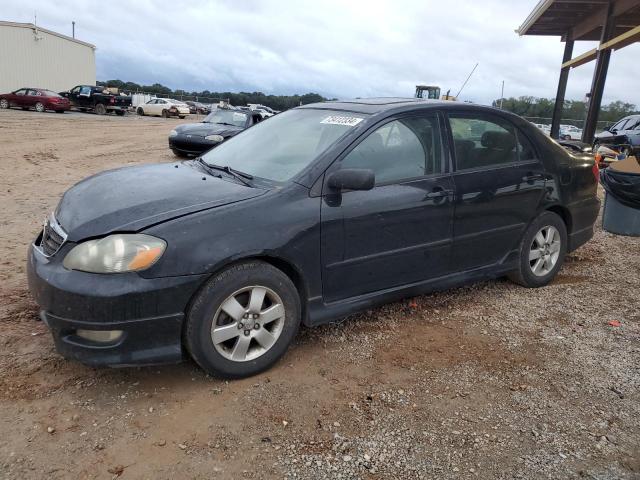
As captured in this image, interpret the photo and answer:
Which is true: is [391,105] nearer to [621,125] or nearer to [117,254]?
[117,254]

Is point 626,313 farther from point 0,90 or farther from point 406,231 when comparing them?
point 0,90

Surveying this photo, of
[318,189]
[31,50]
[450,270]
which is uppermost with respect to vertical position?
[31,50]

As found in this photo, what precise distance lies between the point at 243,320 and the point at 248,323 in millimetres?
39

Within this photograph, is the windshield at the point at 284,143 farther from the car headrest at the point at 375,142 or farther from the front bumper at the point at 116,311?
the front bumper at the point at 116,311

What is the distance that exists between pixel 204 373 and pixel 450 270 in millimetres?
1994

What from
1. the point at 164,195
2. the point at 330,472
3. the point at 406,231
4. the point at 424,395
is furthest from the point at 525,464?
the point at 164,195

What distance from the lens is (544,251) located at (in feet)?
15.3

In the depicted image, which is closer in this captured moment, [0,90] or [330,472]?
[330,472]

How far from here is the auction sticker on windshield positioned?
11.8 feet

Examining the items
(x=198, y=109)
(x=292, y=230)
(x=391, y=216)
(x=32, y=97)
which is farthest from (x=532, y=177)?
(x=198, y=109)

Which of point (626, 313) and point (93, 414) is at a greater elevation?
point (626, 313)

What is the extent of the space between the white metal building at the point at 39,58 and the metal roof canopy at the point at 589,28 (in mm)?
35726

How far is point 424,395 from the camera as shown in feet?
9.86

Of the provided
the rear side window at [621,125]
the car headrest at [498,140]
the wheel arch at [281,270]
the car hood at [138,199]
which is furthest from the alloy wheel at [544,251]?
the rear side window at [621,125]
